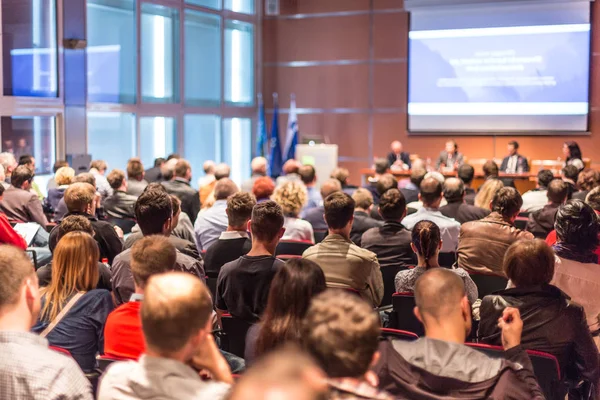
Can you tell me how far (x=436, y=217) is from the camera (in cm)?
582

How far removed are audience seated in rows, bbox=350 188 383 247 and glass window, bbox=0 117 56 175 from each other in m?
5.48

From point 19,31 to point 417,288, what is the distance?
29.3 feet

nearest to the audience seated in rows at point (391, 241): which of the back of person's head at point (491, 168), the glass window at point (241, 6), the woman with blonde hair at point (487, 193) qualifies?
the woman with blonde hair at point (487, 193)

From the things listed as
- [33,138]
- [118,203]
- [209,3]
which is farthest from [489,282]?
[209,3]

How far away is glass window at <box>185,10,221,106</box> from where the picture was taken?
43.5 ft

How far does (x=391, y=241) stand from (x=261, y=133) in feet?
31.0

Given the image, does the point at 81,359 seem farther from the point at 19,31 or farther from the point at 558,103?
the point at 558,103

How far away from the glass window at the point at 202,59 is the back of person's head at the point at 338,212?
9091 mm

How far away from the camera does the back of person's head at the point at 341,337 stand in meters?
1.80

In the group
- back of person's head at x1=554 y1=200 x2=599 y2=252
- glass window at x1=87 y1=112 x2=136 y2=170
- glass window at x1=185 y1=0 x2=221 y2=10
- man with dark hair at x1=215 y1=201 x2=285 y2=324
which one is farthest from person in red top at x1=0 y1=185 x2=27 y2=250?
glass window at x1=185 y1=0 x2=221 y2=10

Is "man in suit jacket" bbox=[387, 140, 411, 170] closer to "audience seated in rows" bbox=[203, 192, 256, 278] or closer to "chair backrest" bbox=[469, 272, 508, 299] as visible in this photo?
"audience seated in rows" bbox=[203, 192, 256, 278]

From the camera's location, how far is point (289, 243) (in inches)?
215

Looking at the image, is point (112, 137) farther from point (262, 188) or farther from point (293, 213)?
point (293, 213)

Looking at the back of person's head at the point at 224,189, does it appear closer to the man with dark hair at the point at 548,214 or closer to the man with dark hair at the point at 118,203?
the man with dark hair at the point at 118,203
